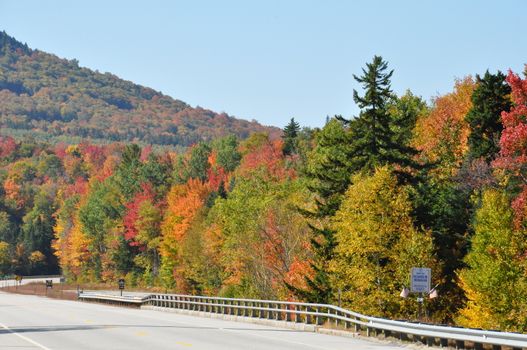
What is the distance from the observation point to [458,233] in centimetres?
6169

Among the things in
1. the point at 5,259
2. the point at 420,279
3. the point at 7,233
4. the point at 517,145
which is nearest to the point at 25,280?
the point at 5,259

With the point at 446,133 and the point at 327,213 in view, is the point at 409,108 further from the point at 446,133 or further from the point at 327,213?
the point at 327,213

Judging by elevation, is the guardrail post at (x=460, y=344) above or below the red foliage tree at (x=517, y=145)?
below

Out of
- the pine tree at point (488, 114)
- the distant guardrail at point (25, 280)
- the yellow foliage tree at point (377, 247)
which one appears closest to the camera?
the yellow foliage tree at point (377, 247)

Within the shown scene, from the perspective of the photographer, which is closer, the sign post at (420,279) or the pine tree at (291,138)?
the sign post at (420,279)

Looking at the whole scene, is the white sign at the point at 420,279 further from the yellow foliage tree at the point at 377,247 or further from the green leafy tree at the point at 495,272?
the green leafy tree at the point at 495,272

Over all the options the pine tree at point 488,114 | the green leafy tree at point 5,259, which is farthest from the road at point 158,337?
the green leafy tree at point 5,259

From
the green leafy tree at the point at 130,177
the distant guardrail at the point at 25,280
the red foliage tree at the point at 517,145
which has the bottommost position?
the distant guardrail at the point at 25,280

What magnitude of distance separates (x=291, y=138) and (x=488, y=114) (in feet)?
233

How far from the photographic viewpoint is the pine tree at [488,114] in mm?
64625

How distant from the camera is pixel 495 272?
55.0 meters

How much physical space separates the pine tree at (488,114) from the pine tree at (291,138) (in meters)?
65.5

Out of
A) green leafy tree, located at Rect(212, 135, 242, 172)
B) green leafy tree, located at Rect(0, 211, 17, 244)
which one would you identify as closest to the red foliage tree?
green leafy tree, located at Rect(212, 135, 242, 172)

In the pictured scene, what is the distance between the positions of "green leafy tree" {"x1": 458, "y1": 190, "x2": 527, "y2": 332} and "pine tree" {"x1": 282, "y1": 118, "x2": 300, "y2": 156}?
2949 inches
